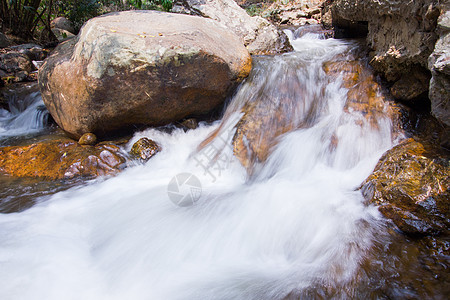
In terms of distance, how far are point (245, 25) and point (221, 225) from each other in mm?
5247

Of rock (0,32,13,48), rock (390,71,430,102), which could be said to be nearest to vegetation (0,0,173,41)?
rock (0,32,13,48)

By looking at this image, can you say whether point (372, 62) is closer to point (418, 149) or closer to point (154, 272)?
point (418, 149)

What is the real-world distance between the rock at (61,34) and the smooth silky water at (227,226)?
822cm

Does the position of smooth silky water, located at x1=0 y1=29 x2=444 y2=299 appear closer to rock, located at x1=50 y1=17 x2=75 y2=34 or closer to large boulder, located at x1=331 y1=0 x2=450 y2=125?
large boulder, located at x1=331 y1=0 x2=450 y2=125

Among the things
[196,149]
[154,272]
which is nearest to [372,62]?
[196,149]

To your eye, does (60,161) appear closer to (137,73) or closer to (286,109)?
(137,73)

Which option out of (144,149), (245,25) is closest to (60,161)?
(144,149)

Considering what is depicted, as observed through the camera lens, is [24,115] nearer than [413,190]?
No

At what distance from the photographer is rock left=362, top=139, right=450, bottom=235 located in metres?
2.19

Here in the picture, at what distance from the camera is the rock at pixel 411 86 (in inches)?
134

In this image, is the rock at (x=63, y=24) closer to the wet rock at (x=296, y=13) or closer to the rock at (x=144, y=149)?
the wet rock at (x=296, y=13)

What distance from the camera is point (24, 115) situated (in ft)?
18.0

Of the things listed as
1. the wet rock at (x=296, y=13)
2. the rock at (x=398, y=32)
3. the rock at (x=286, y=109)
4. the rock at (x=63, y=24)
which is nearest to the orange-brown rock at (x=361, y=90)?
the rock at (x=286, y=109)

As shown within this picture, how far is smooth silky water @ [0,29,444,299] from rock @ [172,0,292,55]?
2.00 metres
